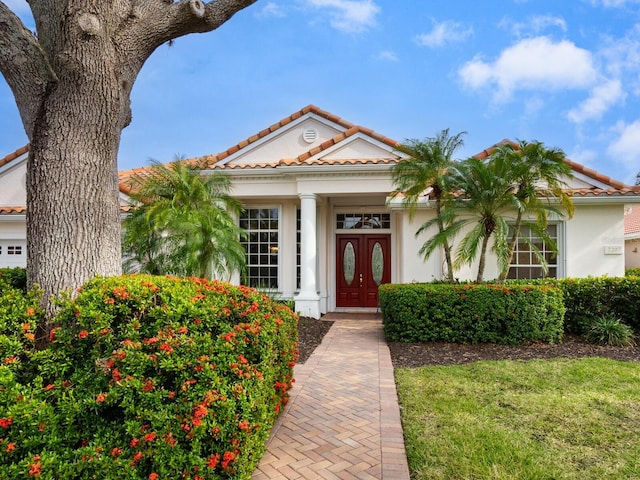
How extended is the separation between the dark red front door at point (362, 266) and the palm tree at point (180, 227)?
513cm

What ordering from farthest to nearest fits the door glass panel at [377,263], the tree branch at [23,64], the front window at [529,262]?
the door glass panel at [377,263]
the front window at [529,262]
the tree branch at [23,64]

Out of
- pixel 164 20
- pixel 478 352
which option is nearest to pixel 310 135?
pixel 478 352

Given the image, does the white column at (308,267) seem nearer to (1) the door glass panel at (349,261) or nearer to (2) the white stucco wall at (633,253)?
(1) the door glass panel at (349,261)

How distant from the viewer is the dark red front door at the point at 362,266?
13633mm

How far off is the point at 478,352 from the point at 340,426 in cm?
455

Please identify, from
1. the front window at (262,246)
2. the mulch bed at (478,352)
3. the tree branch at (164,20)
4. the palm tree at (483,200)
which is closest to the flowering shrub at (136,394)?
the tree branch at (164,20)

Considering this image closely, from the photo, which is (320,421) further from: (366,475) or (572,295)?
(572,295)

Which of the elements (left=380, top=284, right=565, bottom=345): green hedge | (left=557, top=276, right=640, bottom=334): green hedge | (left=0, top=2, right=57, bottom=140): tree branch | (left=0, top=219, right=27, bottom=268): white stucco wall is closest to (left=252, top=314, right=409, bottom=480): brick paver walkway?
(left=380, top=284, right=565, bottom=345): green hedge

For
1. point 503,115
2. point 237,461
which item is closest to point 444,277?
point 503,115

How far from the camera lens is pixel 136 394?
276 cm

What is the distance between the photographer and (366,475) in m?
3.39

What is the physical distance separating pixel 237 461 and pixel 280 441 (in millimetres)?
1390

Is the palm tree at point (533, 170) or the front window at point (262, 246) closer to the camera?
the palm tree at point (533, 170)

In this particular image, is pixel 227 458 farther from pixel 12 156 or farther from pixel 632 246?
pixel 632 246
